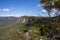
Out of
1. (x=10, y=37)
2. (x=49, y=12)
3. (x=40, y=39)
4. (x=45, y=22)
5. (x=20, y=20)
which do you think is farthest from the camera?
(x=20, y=20)

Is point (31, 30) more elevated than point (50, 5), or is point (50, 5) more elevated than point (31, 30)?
point (50, 5)

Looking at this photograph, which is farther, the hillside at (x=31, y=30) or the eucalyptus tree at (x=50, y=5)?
the eucalyptus tree at (x=50, y=5)

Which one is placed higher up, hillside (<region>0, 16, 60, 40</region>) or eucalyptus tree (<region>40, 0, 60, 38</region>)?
eucalyptus tree (<region>40, 0, 60, 38</region>)

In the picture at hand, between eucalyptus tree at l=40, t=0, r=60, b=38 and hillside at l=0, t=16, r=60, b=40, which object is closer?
hillside at l=0, t=16, r=60, b=40

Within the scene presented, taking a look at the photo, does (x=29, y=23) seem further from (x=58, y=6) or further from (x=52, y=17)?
(x=58, y=6)

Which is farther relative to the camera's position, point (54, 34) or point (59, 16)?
point (59, 16)

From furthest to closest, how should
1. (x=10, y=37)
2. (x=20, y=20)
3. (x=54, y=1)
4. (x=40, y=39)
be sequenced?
(x=20, y=20) → (x=54, y=1) → (x=40, y=39) → (x=10, y=37)

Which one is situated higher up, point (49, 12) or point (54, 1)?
point (54, 1)

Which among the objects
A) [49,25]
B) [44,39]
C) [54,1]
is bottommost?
[44,39]

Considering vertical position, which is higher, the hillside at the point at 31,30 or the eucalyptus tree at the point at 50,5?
the eucalyptus tree at the point at 50,5

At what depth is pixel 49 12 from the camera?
581 inches

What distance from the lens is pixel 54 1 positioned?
1370 centimetres

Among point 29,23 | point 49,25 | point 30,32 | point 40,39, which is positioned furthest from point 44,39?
point 29,23

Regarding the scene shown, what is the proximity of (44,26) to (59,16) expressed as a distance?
1.78 metres
